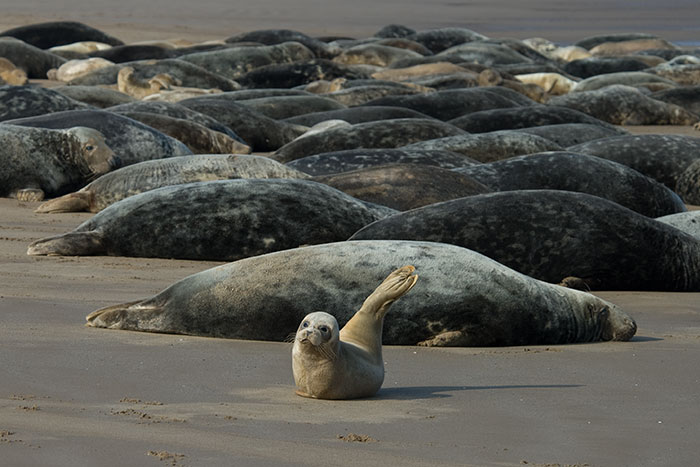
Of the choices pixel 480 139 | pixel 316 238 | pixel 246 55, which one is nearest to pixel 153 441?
pixel 316 238

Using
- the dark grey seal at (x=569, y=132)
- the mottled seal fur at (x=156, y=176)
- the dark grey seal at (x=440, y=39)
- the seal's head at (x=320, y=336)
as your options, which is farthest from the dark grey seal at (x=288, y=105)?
the dark grey seal at (x=440, y=39)

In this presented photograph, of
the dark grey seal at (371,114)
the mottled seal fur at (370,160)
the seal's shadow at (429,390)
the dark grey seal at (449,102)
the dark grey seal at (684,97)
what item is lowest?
the dark grey seal at (684,97)

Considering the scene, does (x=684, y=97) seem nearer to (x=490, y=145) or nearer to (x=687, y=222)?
(x=490, y=145)

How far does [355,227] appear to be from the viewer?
21.4 feet

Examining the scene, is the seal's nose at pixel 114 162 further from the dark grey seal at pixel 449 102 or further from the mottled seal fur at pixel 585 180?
the dark grey seal at pixel 449 102

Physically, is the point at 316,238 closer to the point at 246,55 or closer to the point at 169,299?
the point at 169,299

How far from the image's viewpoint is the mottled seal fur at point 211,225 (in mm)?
6270

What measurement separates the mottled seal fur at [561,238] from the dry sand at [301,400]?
1.36ft

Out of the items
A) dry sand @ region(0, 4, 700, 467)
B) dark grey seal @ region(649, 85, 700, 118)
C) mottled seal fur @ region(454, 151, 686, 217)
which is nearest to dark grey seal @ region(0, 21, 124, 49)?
dark grey seal @ region(649, 85, 700, 118)

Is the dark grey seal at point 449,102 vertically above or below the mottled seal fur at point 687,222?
below

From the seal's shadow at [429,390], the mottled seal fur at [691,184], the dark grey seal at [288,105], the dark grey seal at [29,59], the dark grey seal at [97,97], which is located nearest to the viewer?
the seal's shadow at [429,390]

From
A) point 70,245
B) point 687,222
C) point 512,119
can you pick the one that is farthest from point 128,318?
point 512,119

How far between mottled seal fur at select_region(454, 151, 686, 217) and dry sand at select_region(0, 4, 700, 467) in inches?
113

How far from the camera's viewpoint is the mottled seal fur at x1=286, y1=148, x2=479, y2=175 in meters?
8.93
